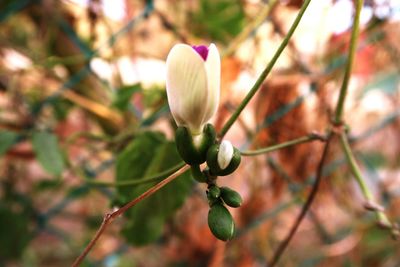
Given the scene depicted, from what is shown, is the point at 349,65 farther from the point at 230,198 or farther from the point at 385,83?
the point at 385,83

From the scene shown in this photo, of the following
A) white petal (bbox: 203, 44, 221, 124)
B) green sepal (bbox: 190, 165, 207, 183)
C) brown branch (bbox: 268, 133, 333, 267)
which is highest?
brown branch (bbox: 268, 133, 333, 267)

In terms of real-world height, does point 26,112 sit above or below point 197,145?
above

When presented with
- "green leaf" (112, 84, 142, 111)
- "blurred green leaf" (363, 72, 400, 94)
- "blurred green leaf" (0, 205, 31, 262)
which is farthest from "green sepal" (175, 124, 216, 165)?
"blurred green leaf" (363, 72, 400, 94)

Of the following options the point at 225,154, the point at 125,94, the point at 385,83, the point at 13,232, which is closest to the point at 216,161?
the point at 225,154

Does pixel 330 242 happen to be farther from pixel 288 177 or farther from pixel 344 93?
pixel 344 93

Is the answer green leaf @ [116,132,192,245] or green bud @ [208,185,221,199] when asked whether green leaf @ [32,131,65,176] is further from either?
green bud @ [208,185,221,199]

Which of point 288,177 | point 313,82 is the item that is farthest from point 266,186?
point 313,82

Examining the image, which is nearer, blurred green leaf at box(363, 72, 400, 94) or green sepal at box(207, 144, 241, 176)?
green sepal at box(207, 144, 241, 176)
